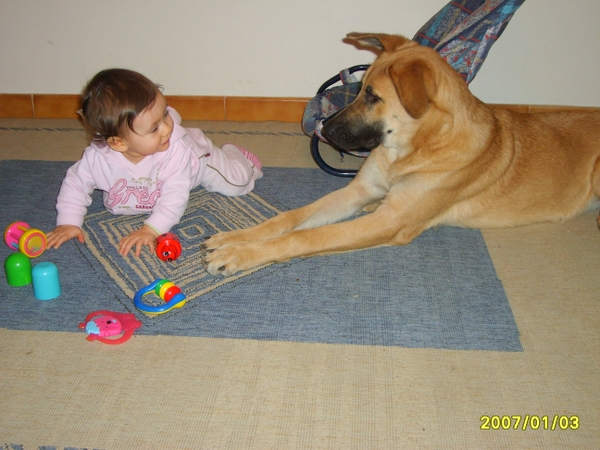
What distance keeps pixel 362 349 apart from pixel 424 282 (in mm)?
495

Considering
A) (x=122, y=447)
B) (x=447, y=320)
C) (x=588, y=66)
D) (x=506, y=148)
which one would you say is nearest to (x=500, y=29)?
(x=506, y=148)

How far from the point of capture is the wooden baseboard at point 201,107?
366cm

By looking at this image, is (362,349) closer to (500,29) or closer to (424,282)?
(424,282)

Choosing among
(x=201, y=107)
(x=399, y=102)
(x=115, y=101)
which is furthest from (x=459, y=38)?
(x=201, y=107)

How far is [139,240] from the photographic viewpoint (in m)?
2.22

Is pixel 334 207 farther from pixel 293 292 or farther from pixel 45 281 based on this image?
pixel 45 281

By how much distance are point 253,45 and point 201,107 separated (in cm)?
57

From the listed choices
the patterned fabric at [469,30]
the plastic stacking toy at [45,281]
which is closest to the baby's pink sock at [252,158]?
the patterned fabric at [469,30]

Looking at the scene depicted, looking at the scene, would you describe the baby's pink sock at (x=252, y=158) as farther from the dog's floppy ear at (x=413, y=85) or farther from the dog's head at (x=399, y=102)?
the dog's floppy ear at (x=413, y=85)

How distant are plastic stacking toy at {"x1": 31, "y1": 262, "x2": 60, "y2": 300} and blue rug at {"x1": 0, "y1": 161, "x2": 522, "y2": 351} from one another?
3 centimetres

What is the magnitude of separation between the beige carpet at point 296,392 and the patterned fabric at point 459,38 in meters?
1.40

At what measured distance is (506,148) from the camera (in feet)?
7.94
